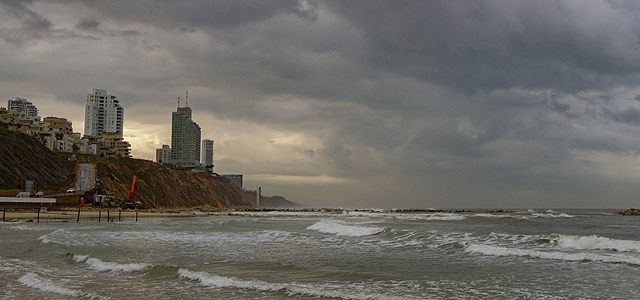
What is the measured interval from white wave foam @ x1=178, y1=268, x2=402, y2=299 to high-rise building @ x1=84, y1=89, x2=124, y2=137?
18598 centimetres

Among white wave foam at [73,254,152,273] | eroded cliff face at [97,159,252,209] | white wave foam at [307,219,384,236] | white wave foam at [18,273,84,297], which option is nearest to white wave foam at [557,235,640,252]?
white wave foam at [307,219,384,236]

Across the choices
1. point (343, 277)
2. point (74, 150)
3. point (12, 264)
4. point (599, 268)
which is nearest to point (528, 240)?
point (599, 268)

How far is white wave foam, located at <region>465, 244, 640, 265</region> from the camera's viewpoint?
54.6 ft

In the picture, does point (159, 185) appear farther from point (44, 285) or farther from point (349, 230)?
point (44, 285)

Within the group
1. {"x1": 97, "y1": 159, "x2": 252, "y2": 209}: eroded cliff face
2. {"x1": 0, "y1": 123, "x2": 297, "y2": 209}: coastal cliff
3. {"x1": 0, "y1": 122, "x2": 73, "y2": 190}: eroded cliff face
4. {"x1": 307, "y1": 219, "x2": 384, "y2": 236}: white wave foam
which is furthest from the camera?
{"x1": 97, "y1": 159, "x2": 252, "y2": 209}: eroded cliff face

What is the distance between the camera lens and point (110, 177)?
86.4m

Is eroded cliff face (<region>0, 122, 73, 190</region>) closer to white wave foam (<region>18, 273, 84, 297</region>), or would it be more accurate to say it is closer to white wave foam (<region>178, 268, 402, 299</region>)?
white wave foam (<region>18, 273, 84, 297</region>)

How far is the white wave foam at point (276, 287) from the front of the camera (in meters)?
11.0

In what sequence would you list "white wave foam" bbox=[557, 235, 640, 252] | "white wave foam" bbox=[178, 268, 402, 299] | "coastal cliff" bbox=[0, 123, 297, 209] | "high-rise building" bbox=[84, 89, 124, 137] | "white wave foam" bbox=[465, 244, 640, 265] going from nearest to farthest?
1. "white wave foam" bbox=[178, 268, 402, 299]
2. "white wave foam" bbox=[465, 244, 640, 265]
3. "white wave foam" bbox=[557, 235, 640, 252]
4. "coastal cliff" bbox=[0, 123, 297, 209]
5. "high-rise building" bbox=[84, 89, 124, 137]

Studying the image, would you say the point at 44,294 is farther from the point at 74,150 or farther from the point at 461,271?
the point at 74,150

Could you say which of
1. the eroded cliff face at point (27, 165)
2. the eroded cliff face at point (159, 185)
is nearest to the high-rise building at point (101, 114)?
the eroded cliff face at point (159, 185)

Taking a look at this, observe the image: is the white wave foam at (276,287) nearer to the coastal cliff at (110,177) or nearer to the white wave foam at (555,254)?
the white wave foam at (555,254)

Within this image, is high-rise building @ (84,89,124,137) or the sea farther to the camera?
high-rise building @ (84,89,124,137)

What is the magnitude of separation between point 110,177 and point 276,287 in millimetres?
86832
